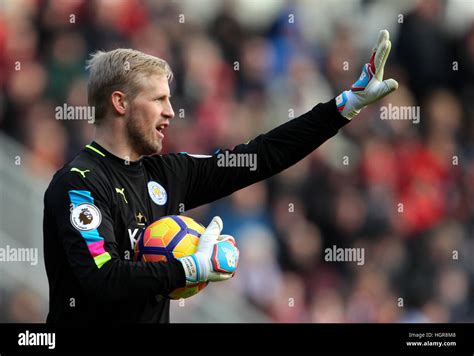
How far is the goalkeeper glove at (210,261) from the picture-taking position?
391 centimetres

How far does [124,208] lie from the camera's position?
411 centimetres

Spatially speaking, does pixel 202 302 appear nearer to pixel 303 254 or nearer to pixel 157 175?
pixel 303 254

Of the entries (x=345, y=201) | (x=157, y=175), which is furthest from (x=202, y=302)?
(x=157, y=175)

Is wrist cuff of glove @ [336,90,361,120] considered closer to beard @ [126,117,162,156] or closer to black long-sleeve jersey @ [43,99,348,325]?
black long-sleeve jersey @ [43,99,348,325]

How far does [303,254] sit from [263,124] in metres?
1.41

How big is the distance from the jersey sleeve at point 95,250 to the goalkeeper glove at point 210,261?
1.8 inches

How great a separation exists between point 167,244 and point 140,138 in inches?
22.7

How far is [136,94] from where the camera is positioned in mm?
4305

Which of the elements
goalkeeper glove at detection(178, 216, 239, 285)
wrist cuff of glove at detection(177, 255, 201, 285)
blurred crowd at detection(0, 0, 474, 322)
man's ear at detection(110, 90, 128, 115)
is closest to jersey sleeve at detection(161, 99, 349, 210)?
man's ear at detection(110, 90, 128, 115)

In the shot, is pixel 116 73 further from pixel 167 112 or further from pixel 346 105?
pixel 346 105

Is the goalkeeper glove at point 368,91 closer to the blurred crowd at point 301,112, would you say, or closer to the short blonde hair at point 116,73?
the short blonde hair at point 116,73

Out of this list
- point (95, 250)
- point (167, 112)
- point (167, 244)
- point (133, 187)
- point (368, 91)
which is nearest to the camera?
point (95, 250)

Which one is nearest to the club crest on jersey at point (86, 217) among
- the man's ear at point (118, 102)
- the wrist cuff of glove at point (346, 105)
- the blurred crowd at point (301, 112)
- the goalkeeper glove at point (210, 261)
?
the goalkeeper glove at point (210, 261)

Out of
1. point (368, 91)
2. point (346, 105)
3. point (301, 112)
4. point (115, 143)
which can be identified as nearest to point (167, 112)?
point (115, 143)
